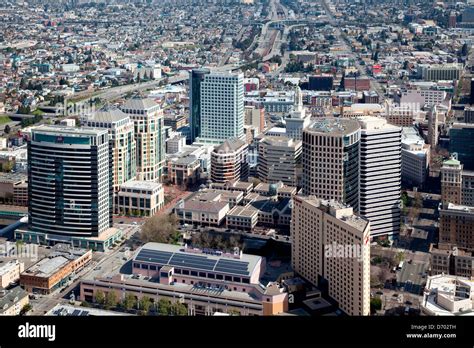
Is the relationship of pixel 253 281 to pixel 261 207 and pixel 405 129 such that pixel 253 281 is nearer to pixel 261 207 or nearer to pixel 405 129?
pixel 261 207

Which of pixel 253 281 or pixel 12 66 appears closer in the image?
pixel 253 281

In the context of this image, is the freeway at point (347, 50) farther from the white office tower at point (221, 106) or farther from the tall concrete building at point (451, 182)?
the tall concrete building at point (451, 182)

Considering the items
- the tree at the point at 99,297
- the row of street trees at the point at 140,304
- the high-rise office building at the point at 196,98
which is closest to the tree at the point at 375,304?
the row of street trees at the point at 140,304

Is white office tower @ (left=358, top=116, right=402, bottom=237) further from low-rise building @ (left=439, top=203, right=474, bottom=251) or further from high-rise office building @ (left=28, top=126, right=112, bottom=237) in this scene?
high-rise office building @ (left=28, top=126, right=112, bottom=237)

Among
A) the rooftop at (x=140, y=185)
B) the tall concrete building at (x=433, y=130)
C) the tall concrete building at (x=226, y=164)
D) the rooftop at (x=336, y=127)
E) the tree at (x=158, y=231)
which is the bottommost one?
the tree at (x=158, y=231)

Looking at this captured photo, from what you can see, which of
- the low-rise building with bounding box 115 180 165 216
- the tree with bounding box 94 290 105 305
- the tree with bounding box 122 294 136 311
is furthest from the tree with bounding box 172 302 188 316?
the low-rise building with bounding box 115 180 165 216

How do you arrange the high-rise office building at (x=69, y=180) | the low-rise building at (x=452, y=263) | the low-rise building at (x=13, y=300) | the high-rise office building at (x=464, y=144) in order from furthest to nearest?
1. the high-rise office building at (x=464, y=144)
2. the high-rise office building at (x=69, y=180)
3. the low-rise building at (x=452, y=263)
4. the low-rise building at (x=13, y=300)
